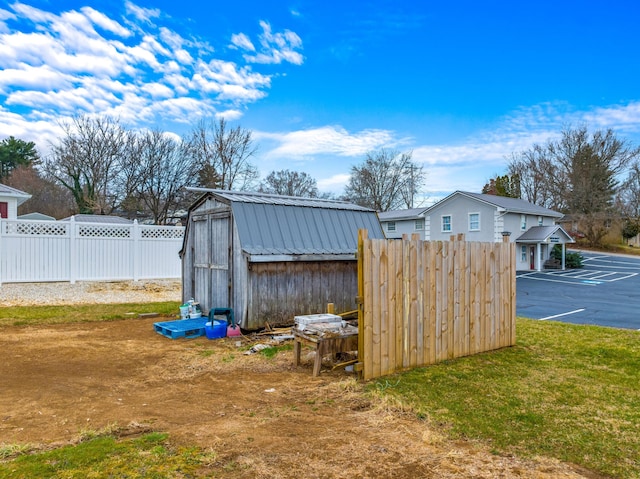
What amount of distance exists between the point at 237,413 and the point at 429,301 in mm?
2810

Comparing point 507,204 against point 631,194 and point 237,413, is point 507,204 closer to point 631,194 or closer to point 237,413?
point 631,194

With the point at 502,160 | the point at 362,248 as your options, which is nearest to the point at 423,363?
the point at 362,248

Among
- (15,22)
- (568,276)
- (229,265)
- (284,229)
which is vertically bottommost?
(568,276)

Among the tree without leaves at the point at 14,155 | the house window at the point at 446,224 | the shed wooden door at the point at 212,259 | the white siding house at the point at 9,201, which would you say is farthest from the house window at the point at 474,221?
the tree without leaves at the point at 14,155

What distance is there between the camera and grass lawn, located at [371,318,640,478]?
3209 mm

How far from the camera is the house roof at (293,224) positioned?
7.73 meters

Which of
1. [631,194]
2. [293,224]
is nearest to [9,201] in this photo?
[293,224]

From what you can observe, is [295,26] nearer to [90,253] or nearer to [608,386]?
[90,253]

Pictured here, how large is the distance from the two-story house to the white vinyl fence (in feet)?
47.8

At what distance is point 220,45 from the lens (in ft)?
45.9

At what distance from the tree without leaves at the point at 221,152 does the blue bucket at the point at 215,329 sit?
947 inches

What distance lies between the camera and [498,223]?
82.3ft

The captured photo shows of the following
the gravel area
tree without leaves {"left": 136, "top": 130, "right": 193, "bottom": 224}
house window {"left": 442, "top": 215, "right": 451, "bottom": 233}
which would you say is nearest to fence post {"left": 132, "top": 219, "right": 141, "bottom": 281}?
the gravel area

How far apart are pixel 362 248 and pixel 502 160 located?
1737 inches
